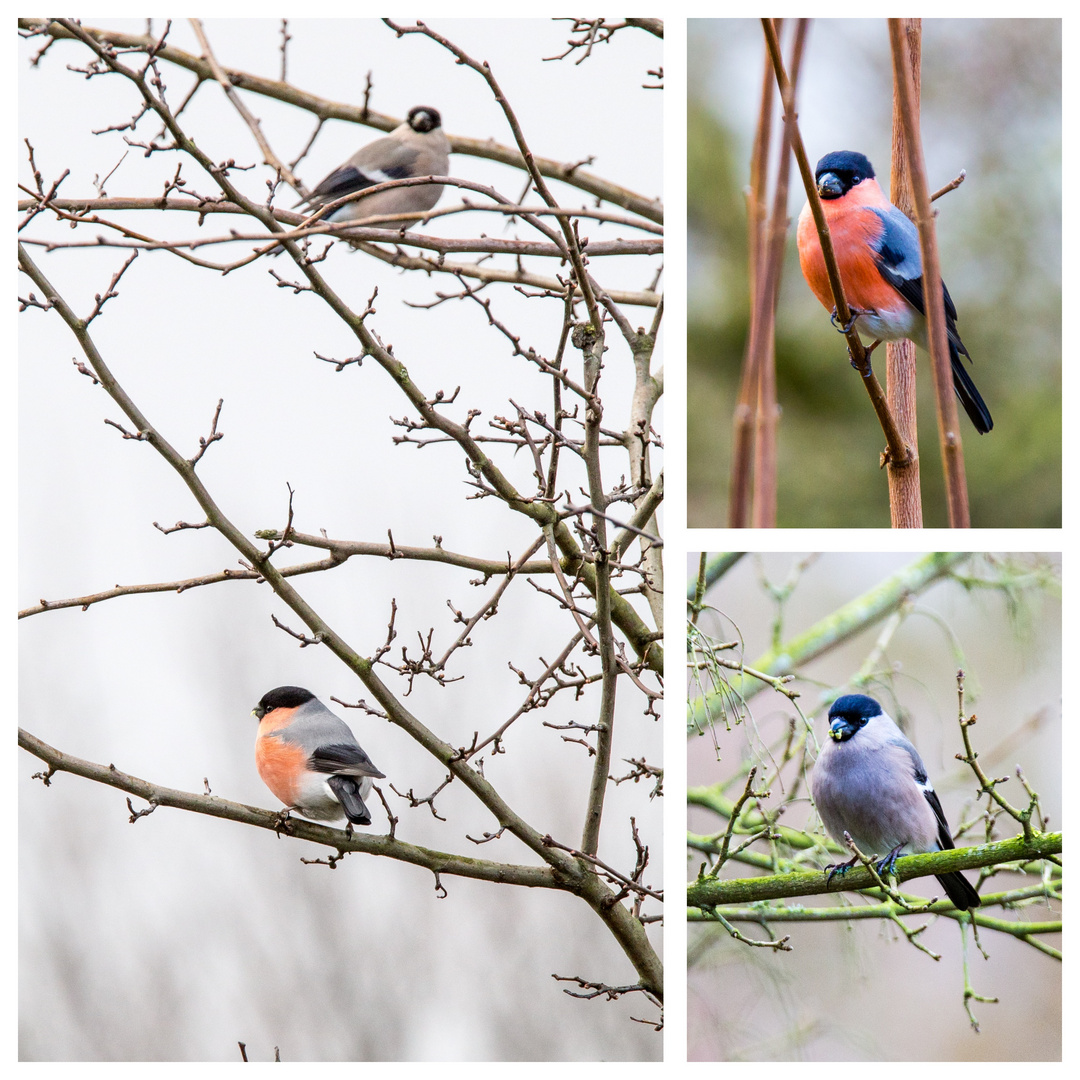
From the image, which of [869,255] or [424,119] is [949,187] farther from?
[424,119]

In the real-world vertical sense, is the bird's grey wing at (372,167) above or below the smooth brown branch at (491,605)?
above

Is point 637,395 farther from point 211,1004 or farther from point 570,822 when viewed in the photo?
point 211,1004

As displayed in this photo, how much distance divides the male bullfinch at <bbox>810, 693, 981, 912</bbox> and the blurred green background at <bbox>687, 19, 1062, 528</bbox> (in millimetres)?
274

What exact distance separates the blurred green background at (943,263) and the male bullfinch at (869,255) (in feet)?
0.08

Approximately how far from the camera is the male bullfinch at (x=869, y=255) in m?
1.23

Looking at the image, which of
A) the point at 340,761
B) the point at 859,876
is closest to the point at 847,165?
the point at 859,876

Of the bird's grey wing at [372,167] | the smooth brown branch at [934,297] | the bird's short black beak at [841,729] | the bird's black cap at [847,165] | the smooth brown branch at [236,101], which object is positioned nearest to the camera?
the smooth brown branch at [934,297]

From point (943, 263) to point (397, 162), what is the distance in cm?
90

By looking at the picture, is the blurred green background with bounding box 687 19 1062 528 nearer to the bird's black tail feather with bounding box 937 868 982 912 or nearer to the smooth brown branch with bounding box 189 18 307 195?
the bird's black tail feather with bounding box 937 868 982 912

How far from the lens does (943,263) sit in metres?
1.27

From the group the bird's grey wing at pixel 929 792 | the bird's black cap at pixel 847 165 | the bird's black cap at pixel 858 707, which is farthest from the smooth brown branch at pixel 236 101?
the bird's grey wing at pixel 929 792

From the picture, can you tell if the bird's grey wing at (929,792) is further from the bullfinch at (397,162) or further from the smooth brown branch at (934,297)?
the bullfinch at (397,162)
